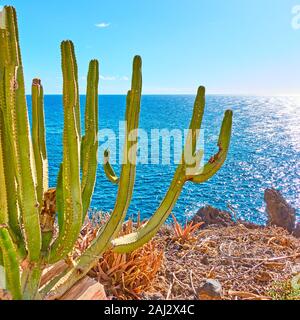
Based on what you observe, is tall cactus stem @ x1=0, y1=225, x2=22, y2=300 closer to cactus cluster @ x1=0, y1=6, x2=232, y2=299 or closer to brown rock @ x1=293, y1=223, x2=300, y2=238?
cactus cluster @ x1=0, y1=6, x2=232, y2=299

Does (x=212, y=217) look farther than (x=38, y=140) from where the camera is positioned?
Yes

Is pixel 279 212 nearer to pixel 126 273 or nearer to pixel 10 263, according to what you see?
pixel 126 273

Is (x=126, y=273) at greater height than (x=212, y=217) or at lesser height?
greater

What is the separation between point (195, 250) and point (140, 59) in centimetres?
209

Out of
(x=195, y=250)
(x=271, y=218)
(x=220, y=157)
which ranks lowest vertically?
(x=271, y=218)

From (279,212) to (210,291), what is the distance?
4.01 m

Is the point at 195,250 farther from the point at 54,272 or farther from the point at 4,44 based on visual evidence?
the point at 4,44

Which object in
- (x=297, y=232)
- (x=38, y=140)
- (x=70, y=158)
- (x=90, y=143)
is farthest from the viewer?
(x=297, y=232)

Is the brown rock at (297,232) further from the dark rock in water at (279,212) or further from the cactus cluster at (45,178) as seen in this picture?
the cactus cluster at (45,178)

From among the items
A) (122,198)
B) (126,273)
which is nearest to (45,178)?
(122,198)

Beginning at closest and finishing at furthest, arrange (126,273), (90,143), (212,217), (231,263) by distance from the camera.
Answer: (90,143) < (126,273) < (231,263) < (212,217)

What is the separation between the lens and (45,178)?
2.91 meters
